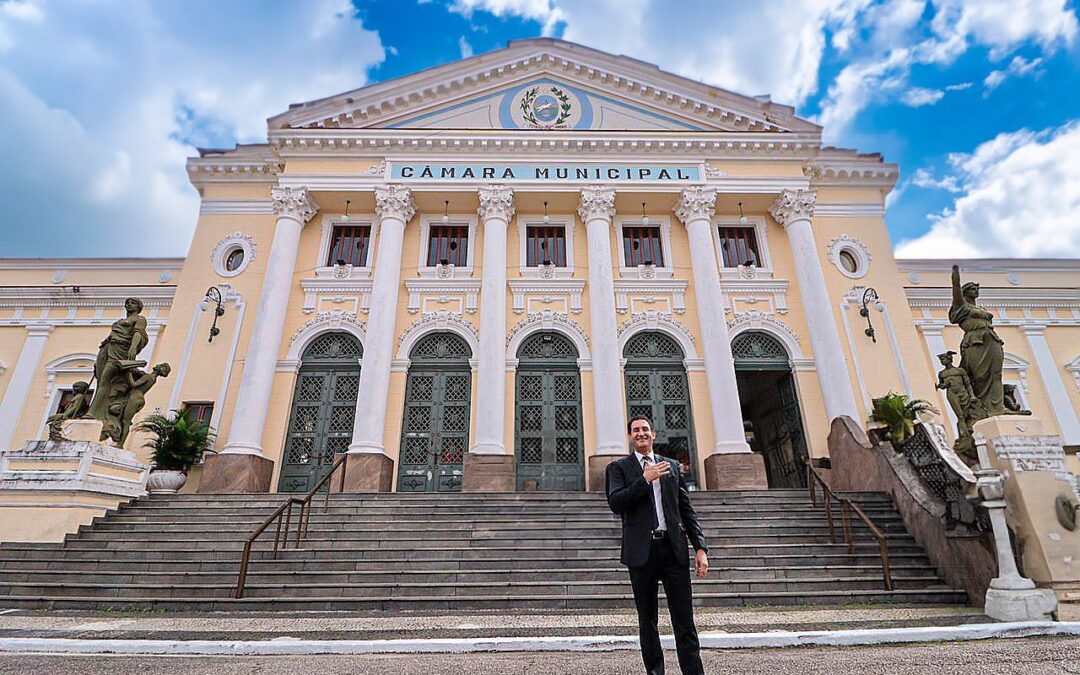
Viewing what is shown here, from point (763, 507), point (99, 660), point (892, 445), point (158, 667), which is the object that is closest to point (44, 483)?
point (99, 660)

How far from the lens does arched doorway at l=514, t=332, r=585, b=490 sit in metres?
13.8

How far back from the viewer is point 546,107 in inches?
681

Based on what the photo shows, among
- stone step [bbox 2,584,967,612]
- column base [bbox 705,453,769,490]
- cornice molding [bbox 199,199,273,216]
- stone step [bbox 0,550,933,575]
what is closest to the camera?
stone step [bbox 2,584,967,612]

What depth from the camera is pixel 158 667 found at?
4.19 m

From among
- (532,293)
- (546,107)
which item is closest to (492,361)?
(532,293)

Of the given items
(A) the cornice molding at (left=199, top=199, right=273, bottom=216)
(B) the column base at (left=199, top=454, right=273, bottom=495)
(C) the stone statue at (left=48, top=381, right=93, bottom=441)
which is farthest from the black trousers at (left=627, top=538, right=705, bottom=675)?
(A) the cornice molding at (left=199, top=199, right=273, bottom=216)

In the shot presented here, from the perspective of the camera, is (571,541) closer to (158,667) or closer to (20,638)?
(158,667)

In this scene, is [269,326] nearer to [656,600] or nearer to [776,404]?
[656,600]

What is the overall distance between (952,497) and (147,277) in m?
20.9

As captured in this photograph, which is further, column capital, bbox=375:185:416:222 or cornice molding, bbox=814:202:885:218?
cornice molding, bbox=814:202:885:218

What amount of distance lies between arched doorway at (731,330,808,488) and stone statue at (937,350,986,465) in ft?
16.8

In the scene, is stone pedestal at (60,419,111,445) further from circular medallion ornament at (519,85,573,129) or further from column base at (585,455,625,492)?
circular medallion ornament at (519,85,573,129)

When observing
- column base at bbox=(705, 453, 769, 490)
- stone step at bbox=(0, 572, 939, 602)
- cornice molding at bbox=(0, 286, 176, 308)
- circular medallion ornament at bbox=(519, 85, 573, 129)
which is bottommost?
stone step at bbox=(0, 572, 939, 602)

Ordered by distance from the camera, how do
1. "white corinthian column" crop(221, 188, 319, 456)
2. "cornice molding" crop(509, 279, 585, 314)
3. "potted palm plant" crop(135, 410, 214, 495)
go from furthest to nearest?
"cornice molding" crop(509, 279, 585, 314)
"white corinthian column" crop(221, 188, 319, 456)
"potted palm plant" crop(135, 410, 214, 495)
